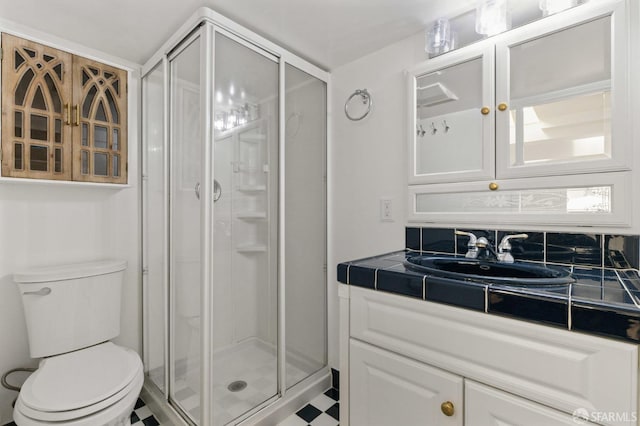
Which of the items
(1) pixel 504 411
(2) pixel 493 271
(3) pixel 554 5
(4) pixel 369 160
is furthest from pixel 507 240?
(3) pixel 554 5

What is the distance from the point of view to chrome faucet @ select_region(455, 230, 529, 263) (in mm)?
1261

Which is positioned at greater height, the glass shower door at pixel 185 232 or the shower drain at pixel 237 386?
the glass shower door at pixel 185 232

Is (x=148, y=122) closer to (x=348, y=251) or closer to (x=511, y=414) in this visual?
(x=348, y=251)

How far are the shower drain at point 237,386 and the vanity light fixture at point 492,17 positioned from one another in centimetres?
199

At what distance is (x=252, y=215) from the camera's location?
5.19ft

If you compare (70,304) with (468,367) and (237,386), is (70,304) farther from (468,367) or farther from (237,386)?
(468,367)

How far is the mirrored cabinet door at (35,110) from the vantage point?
1.42 metres

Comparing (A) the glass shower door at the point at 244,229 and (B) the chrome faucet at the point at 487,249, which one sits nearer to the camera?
(B) the chrome faucet at the point at 487,249

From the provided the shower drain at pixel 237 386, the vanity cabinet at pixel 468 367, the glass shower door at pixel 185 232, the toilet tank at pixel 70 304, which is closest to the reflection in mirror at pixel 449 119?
the vanity cabinet at pixel 468 367

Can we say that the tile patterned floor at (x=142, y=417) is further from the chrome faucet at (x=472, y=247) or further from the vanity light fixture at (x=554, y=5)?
the vanity light fixture at (x=554, y=5)

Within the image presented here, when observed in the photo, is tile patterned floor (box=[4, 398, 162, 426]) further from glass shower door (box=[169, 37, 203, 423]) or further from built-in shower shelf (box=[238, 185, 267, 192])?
built-in shower shelf (box=[238, 185, 267, 192])

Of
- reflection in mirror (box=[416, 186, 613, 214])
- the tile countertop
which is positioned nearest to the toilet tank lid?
the tile countertop

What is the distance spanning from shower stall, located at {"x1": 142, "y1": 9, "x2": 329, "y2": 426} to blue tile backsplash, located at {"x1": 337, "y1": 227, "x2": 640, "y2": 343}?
585mm

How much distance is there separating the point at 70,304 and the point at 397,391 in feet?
5.27
